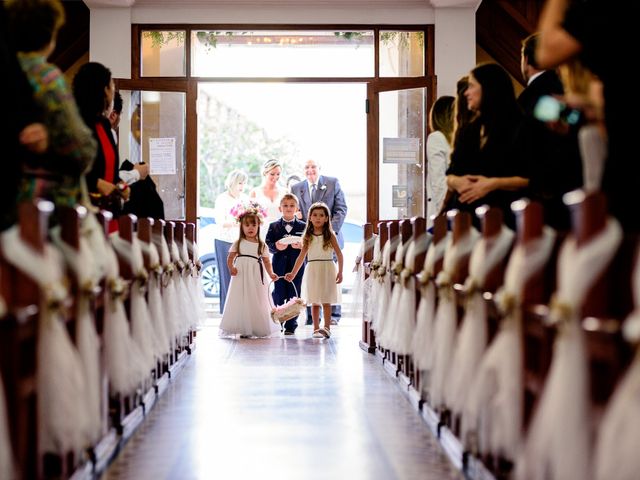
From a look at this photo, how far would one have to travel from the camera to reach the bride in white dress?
9992 mm

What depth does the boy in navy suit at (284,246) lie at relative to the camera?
9.05m

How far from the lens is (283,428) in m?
4.05

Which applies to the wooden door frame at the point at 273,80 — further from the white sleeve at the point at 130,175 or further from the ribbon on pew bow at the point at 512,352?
the ribbon on pew bow at the point at 512,352

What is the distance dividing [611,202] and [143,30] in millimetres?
7389

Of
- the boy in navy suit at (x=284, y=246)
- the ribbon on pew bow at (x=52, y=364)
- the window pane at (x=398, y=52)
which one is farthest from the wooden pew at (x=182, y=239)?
the ribbon on pew bow at (x=52, y=364)

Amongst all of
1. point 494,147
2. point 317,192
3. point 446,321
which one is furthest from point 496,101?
point 317,192

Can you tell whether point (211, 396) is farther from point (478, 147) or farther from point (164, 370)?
point (478, 147)

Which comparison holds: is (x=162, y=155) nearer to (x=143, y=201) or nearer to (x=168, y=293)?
(x=143, y=201)

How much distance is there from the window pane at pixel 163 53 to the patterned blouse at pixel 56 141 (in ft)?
20.0

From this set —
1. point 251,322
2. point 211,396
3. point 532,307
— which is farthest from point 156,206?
point 532,307

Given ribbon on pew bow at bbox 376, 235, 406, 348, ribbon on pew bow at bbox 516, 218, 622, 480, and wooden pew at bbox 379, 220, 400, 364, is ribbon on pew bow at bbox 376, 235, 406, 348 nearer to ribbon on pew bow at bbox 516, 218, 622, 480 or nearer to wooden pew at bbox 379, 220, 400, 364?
wooden pew at bbox 379, 220, 400, 364

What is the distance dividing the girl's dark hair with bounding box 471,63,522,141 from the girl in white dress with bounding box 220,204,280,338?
4373 millimetres

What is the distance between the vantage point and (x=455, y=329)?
11.6 feet

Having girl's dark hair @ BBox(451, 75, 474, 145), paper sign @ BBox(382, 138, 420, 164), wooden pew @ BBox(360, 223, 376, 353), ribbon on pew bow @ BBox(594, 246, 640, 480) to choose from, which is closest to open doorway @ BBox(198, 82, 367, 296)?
paper sign @ BBox(382, 138, 420, 164)
